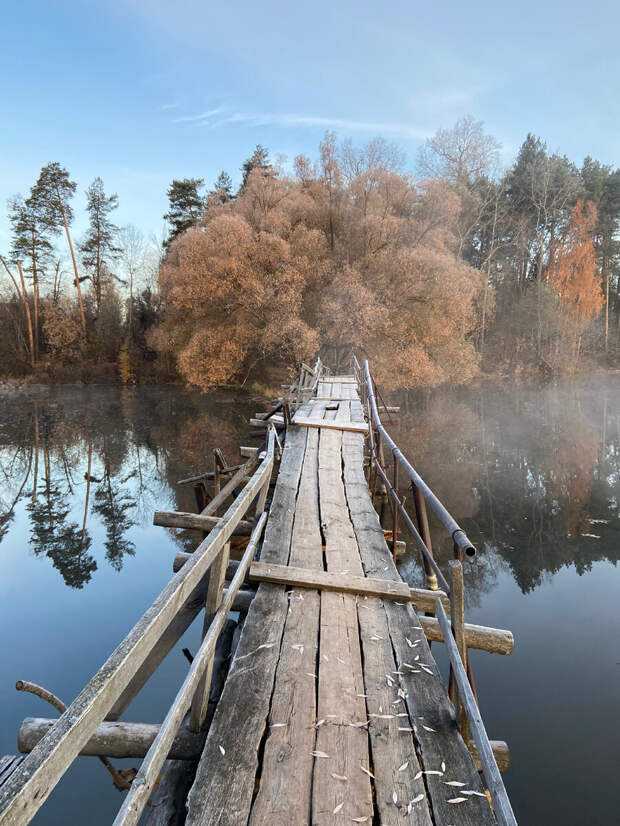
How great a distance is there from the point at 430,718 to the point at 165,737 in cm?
118

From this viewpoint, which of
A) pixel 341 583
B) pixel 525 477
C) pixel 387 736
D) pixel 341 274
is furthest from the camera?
pixel 341 274

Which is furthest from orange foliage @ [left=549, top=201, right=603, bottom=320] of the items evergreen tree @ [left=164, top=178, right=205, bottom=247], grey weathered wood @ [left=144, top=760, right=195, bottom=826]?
grey weathered wood @ [left=144, top=760, right=195, bottom=826]

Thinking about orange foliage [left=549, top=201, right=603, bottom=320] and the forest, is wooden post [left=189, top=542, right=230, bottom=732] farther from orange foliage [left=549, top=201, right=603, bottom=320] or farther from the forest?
orange foliage [left=549, top=201, right=603, bottom=320]

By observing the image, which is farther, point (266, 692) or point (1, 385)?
point (1, 385)

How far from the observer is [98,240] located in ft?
118

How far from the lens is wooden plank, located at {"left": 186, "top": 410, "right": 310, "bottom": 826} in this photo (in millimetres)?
1753

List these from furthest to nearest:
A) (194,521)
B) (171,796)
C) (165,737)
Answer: (194,521) < (171,796) < (165,737)

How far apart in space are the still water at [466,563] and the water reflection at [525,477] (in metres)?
0.06

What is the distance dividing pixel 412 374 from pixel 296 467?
17.9 m

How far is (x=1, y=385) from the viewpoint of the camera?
2973 centimetres

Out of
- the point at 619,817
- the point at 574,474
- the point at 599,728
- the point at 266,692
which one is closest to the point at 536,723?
the point at 599,728

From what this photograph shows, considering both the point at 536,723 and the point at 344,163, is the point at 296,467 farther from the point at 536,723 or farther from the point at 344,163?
the point at 344,163

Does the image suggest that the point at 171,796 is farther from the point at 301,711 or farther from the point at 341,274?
the point at 341,274

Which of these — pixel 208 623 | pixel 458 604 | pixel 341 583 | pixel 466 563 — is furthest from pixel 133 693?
pixel 466 563
